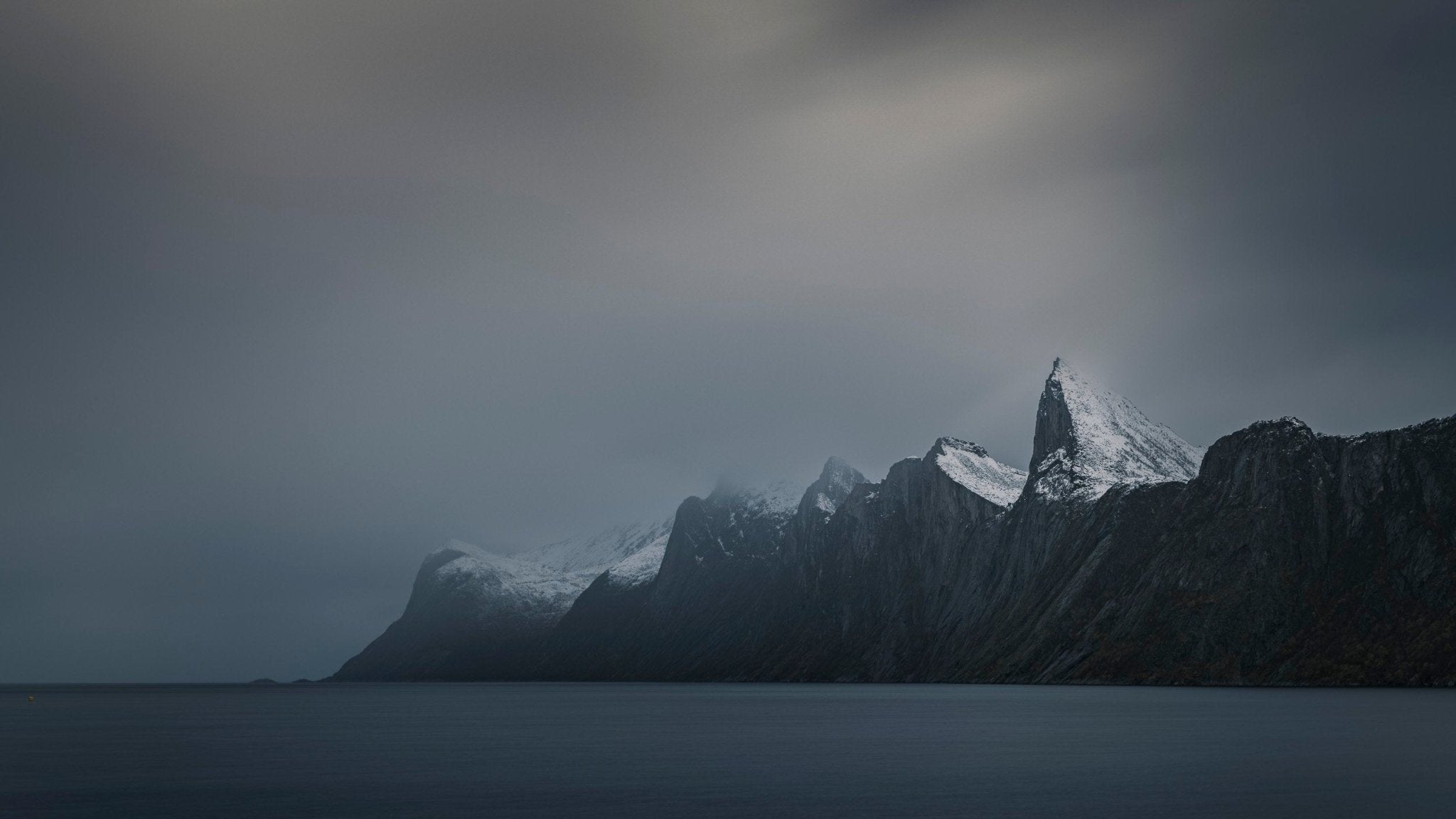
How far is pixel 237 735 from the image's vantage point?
114500 mm

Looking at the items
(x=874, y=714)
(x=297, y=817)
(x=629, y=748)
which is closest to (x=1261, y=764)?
(x=629, y=748)

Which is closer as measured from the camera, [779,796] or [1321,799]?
[1321,799]

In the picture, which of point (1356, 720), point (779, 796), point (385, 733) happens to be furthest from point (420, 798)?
point (1356, 720)

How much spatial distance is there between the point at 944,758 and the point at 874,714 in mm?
67264

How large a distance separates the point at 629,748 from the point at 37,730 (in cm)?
7590

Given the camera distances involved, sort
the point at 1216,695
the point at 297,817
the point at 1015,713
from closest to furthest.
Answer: the point at 297,817 → the point at 1015,713 → the point at 1216,695

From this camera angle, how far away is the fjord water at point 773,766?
2142 inches

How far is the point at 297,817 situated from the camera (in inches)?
2036

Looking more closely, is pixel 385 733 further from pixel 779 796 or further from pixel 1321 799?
pixel 1321 799

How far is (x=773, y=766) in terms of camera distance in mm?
74938

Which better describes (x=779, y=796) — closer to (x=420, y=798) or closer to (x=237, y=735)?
(x=420, y=798)

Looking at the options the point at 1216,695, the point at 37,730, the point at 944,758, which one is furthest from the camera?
the point at 1216,695

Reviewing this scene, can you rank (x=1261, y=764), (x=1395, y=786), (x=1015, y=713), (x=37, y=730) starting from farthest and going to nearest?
1. (x=1015, y=713)
2. (x=37, y=730)
3. (x=1261, y=764)
4. (x=1395, y=786)

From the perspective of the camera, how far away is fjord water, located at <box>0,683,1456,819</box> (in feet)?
178
